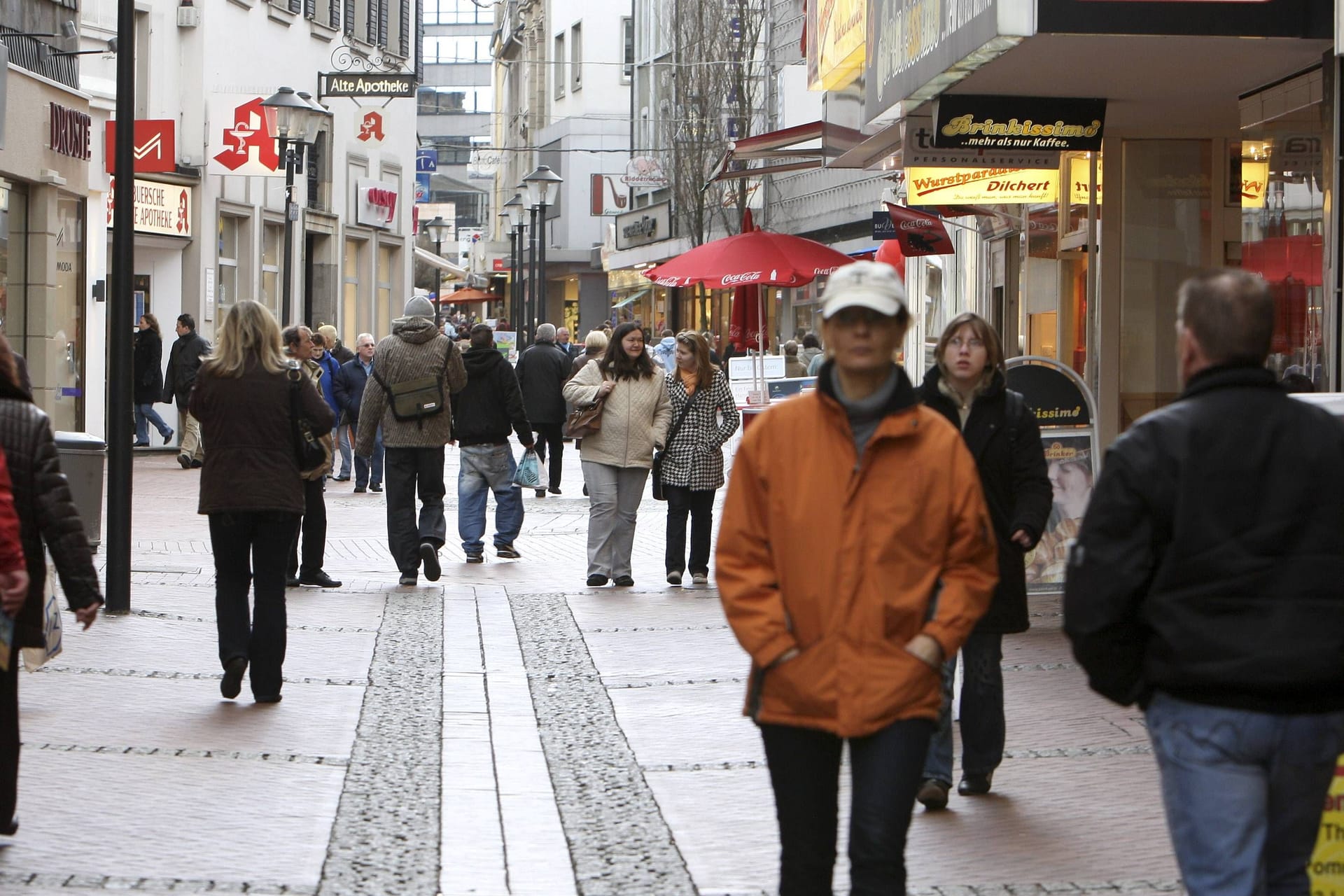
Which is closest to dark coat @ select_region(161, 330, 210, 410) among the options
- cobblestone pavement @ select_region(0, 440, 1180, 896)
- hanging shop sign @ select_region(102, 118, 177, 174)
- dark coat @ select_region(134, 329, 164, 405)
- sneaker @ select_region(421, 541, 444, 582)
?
dark coat @ select_region(134, 329, 164, 405)

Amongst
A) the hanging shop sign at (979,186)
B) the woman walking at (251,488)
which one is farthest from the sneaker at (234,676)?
the hanging shop sign at (979,186)

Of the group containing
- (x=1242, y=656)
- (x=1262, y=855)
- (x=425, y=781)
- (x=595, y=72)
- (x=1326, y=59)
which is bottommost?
(x=425, y=781)

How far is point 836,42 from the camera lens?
1903 cm

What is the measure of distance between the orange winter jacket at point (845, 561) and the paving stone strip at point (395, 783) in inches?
81.6

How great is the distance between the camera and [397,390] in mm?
13844

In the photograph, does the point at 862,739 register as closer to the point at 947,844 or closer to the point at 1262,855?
the point at 1262,855

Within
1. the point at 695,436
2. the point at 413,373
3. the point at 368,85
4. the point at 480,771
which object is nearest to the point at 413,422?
the point at 413,373

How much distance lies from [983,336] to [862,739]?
2.84 meters

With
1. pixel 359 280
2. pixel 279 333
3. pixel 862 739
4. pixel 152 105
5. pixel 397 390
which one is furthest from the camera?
pixel 359 280

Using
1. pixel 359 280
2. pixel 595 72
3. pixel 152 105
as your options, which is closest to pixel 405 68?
pixel 359 280

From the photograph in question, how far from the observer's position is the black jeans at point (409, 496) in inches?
546

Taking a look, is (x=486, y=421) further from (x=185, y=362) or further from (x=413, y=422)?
(x=185, y=362)

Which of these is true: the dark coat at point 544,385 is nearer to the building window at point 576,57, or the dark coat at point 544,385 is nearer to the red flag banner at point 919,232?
the red flag banner at point 919,232

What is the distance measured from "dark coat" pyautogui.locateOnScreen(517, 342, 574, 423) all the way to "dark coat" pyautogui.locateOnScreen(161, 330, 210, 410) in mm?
5835
